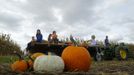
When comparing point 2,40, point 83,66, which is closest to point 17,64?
point 83,66

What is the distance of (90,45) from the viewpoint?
829 inches

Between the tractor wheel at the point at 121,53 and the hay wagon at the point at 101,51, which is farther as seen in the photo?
the tractor wheel at the point at 121,53

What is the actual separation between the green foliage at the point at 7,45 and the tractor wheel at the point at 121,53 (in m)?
7.18

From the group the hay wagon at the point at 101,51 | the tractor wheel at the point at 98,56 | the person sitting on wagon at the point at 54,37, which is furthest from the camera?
the tractor wheel at the point at 98,56

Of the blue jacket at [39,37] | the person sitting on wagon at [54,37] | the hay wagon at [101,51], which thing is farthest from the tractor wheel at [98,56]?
the blue jacket at [39,37]

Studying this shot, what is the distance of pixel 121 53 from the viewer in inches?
851

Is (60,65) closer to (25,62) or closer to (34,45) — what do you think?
(25,62)

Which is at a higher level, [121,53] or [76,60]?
[121,53]

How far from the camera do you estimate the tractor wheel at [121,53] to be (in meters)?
21.4

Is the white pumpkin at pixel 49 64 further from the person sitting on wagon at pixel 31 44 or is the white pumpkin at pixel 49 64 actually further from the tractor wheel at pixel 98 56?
the tractor wheel at pixel 98 56

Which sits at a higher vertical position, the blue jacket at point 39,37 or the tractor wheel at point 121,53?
the blue jacket at point 39,37

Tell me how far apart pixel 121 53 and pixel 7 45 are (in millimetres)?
8009

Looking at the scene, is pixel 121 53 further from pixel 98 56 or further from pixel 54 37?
pixel 54 37

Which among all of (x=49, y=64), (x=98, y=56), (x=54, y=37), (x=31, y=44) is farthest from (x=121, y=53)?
(x=49, y=64)
